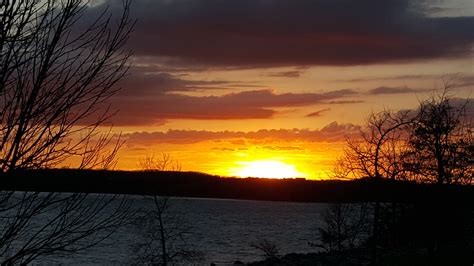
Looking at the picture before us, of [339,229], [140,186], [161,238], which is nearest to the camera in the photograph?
[140,186]

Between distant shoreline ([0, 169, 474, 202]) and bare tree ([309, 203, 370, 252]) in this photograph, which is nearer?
distant shoreline ([0, 169, 474, 202])

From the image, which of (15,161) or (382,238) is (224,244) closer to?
(382,238)

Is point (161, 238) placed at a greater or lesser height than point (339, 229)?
lesser

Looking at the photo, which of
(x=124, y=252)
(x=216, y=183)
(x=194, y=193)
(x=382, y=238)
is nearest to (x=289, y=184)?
(x=216, y=183)

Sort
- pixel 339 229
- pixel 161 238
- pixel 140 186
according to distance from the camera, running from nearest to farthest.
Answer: pixel 140 186 < pixel 161 238 < pixel 339 229

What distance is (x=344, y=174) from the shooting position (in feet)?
75.9

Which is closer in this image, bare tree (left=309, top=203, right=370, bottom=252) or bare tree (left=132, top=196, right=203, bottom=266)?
bare tree (left=132, top=196, right=203, bottom=266)

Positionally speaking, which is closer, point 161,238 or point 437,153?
point 437,153

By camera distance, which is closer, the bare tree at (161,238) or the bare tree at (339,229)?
the bare tree at (161,238)

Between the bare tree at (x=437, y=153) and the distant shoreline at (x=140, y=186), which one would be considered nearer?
the distant shoreline at (x=140, y=186)

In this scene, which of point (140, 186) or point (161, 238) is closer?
point (140, 186)

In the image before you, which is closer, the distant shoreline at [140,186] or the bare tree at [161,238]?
the distant shoreline at [140,186]

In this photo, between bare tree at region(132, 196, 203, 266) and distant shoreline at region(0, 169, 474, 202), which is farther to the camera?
bare tree at region(132, 196, 203, 266)

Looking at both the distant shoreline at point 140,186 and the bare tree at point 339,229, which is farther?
the bare tree at point 339,229
